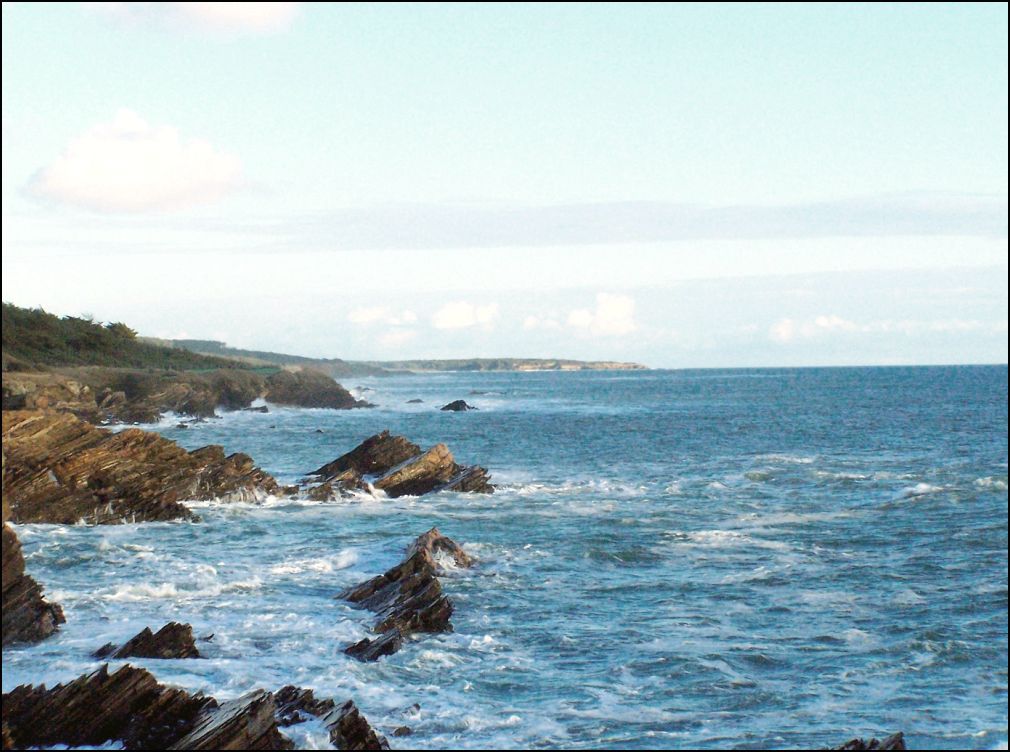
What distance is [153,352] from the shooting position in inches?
4865

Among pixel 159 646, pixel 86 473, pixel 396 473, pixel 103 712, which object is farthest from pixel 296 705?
pixel 396 473

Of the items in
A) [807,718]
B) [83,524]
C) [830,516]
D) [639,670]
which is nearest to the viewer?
[807,718]

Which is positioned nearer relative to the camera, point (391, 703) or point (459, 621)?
point (391, 703)

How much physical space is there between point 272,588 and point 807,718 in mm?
14126

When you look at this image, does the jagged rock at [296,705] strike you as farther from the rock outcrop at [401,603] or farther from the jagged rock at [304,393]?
the jagged rock at [304,393]

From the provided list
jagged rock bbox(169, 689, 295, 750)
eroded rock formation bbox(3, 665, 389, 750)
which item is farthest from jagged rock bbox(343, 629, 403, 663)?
jagged rock bbox(169, 689, 295, 750)

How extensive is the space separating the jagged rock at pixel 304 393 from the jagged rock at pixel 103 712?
4224 inches

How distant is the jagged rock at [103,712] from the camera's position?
563 inches

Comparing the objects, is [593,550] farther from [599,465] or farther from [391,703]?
[599,465]

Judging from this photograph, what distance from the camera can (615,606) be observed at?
23.5m

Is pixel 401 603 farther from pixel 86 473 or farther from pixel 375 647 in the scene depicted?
pixel 86 473

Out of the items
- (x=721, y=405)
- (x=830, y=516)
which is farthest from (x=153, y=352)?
(x=830, y=516)

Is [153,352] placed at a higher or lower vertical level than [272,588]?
higher

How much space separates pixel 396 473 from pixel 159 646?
25.5m
